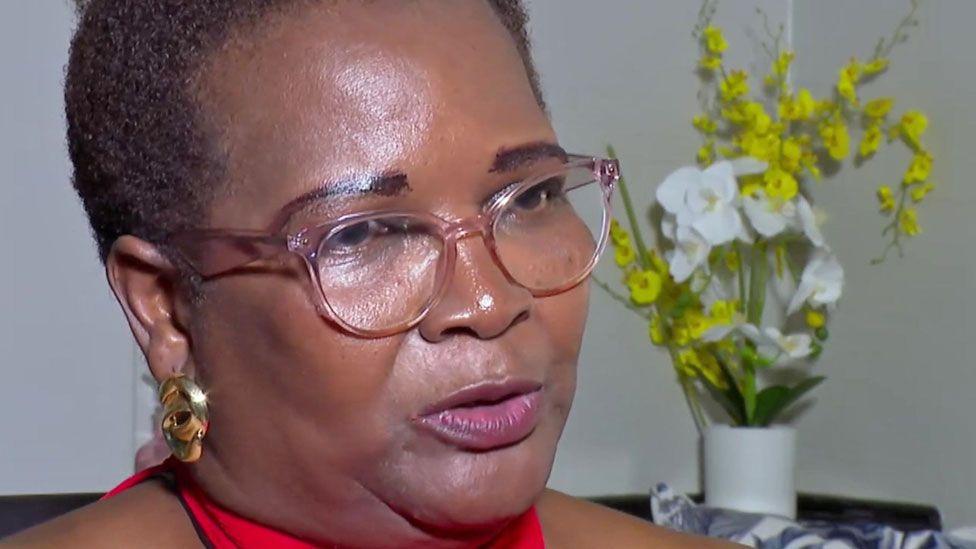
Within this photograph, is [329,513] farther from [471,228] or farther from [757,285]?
[757,285]

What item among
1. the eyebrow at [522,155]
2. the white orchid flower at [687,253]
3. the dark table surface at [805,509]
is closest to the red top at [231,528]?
the eyebrow at [522,155]

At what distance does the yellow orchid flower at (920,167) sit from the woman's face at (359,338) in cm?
112

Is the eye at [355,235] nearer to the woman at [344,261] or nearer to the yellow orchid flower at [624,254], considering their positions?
the woman at [344,261]

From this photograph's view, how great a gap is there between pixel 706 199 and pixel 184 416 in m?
1.20

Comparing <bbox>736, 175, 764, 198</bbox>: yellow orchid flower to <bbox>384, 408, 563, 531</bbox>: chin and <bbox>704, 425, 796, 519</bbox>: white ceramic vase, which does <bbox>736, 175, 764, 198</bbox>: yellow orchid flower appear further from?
<bbox>384, 408, 563, 531</bbox>: chin

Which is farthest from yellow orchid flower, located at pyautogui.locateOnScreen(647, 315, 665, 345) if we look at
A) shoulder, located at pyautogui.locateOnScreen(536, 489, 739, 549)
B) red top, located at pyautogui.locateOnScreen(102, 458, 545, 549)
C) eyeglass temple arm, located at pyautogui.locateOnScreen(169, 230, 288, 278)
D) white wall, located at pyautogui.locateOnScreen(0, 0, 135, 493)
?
eyeglass temple arm, located at pyautogui.locateOnScreen(169, 230, 288, 278)

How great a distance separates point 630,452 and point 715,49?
573 mm

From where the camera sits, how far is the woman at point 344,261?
2.57ft

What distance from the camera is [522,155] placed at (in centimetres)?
84

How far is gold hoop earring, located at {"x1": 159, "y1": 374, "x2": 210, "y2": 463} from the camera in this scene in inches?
33.1

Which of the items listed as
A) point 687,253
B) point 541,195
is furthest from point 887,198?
point 541,195

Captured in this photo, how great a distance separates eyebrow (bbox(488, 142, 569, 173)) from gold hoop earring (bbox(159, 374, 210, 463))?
215 millimetres

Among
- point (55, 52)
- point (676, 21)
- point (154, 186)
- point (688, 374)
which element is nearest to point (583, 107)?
point (676, 21)

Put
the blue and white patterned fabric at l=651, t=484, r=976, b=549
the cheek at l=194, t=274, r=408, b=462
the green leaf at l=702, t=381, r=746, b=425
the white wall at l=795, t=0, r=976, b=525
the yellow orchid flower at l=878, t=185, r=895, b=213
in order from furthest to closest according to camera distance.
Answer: the green leaf at l=702, t=381, r=746, b=425 < the yellow orchid flower at l=878, t=185, r=895, b=213 < the white wall at l=795, t=0, r=976, b=525 < the blue and white patterned fabric at l=651, t=484, r=976, b=549 < the cheek at l=194, t=274, r=408, b=462
